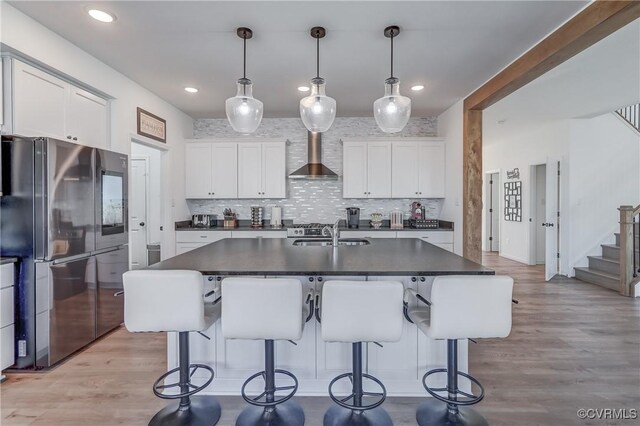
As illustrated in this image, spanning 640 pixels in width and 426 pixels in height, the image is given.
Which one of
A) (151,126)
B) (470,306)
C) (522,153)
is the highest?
(522,153)

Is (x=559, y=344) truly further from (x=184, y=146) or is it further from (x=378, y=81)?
(x=184, y=146)

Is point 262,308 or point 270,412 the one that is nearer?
point 262,308

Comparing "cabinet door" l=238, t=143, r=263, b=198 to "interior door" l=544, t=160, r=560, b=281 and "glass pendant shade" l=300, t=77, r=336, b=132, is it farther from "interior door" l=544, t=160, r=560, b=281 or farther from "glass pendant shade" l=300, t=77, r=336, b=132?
"interior door" l=544, t=160, r=560, b=281

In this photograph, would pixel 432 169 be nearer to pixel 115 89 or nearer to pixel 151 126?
pixel 151 126

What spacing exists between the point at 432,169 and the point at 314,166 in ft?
5.87

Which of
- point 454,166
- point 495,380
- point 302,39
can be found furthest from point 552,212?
point 302,39

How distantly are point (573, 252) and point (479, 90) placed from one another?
3.53 metres

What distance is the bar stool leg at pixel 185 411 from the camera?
1906 mm

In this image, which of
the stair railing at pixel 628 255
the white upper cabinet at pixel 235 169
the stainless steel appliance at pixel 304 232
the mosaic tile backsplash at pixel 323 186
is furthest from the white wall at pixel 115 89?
the stair railing at pixel 628 255

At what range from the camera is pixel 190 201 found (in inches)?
209

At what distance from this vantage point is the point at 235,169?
5035 mm

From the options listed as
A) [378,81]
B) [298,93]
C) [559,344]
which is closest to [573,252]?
[559,344]

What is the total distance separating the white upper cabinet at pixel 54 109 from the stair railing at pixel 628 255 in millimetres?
6600

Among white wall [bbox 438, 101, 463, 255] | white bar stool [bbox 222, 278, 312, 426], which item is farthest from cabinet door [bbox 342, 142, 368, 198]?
white bar stool [bbox 222, 278, 312, 426]
